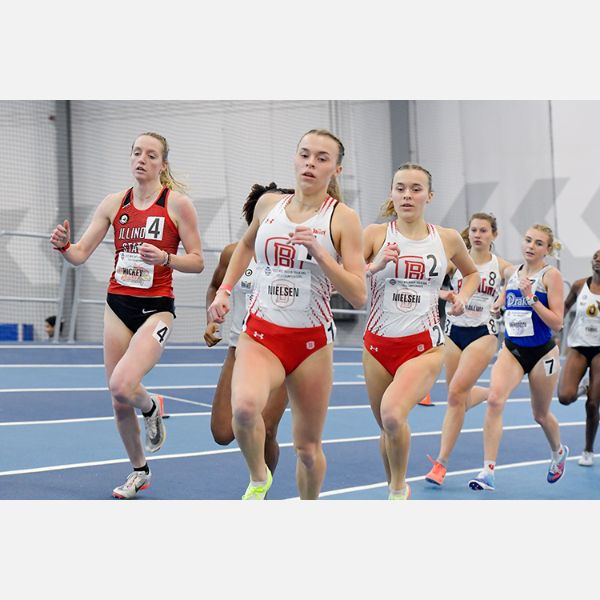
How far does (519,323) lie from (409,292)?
64.7 inches

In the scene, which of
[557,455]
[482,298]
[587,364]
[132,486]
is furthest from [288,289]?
[587,364]

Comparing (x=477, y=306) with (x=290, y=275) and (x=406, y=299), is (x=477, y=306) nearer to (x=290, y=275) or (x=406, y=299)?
(x=406, y=299)

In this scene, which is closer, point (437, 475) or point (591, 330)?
point (437, 475)

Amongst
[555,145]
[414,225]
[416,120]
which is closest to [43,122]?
[416,120]

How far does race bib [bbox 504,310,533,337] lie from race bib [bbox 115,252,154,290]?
9.12 ft

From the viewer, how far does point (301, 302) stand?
3.25 m

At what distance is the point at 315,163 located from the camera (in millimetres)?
3258

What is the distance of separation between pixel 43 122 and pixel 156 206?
12.2m

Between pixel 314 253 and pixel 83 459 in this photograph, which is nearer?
pixel 314 253

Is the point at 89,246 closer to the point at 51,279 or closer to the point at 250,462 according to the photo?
the point at 250,462

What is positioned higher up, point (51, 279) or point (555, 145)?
point (555, 145)

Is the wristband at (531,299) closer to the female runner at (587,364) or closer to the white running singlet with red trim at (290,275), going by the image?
the female runner at (587,364)

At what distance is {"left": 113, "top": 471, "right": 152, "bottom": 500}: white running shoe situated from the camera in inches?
162

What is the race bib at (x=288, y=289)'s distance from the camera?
3.24 metres
